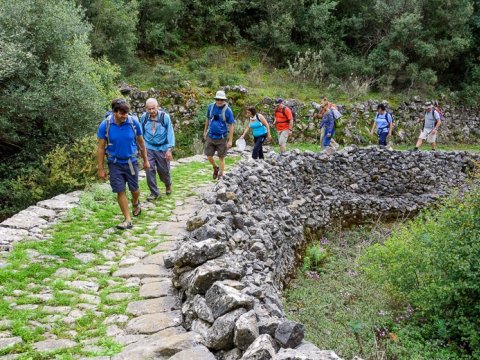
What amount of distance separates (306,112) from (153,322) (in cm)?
1415

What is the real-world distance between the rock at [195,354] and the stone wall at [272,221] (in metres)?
0.09

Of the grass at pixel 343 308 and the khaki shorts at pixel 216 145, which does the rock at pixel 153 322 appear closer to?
the grass at pixel 343 308

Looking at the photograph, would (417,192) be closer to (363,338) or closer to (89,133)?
(363,338)

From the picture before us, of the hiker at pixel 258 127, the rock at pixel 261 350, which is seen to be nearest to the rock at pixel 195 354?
the rock at pixel 261 350

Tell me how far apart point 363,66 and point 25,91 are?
15269 millimetres

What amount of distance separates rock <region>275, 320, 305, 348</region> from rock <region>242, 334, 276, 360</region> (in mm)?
137

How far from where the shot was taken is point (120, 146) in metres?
6.06

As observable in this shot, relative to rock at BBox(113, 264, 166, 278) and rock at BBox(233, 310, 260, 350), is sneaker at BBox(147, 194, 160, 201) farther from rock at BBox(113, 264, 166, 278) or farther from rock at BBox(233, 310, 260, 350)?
rock at BBox(233, 310, 260, 350)

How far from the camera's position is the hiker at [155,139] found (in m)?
7.88

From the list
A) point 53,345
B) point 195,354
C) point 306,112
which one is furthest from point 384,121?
→ point 53,345

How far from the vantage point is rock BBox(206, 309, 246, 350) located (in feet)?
10.9

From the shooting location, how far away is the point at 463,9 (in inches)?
788

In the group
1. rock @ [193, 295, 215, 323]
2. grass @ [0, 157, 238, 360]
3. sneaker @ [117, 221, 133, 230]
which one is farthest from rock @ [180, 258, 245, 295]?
sneaker @ [117, 221, 133, 230]

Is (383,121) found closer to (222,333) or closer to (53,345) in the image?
(222,333)
